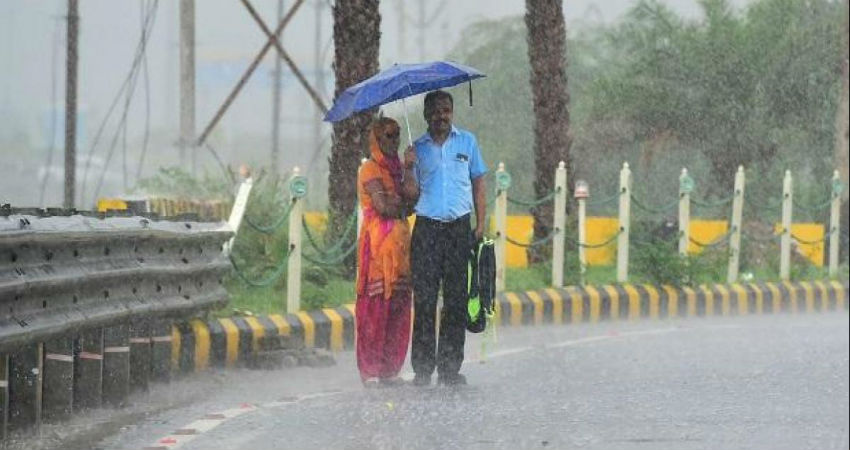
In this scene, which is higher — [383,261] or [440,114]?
[440,114]

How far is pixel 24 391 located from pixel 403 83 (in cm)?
324

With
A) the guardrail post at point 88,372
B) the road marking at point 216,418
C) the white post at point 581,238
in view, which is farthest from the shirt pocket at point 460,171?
the white post at point 581,238

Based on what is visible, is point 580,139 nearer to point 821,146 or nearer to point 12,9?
point 821,146

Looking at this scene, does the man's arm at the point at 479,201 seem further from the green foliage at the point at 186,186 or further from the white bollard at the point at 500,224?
the green foliage at the point at 186,186

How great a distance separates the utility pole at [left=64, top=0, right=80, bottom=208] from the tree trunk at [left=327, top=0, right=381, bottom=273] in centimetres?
234

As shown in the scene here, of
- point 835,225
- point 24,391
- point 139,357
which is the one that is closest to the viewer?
point 24,391

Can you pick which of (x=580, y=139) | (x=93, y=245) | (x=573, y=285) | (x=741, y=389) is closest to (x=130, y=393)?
(x=93, y=245)

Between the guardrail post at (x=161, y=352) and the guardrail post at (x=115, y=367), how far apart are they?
97 centimetres

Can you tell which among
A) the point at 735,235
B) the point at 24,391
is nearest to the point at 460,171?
the point at 24,391

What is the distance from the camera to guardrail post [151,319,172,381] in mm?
11984

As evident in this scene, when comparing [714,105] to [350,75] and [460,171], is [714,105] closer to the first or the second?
[350,75]

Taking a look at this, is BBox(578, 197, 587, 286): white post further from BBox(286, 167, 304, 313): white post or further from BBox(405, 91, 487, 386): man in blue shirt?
BBox(405, 91, 487, 386): man in blue shirt

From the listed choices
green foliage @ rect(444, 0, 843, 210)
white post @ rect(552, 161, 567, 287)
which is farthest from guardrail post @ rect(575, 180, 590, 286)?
green foliage @ rect(444, 0, 843, 210)

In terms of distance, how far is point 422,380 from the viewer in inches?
480
